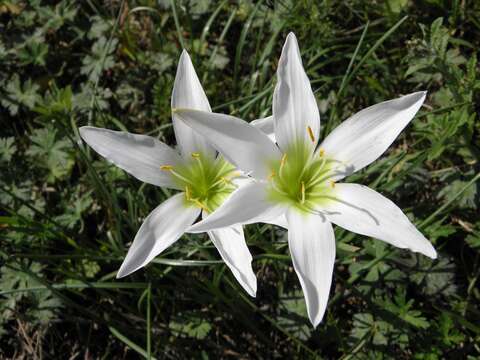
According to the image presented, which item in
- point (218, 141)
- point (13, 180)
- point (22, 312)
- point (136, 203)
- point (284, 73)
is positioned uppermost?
point (284, 73)

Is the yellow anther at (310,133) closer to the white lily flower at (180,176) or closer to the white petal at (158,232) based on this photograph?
the white lily flower at (180,176)

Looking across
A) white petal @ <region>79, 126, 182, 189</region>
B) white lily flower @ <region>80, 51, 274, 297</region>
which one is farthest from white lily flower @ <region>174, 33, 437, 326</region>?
white petal @ <region>79, 126, 182, 189</region>

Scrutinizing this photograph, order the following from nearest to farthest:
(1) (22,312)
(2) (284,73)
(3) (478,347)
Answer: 1. (2) (284,73)
2. (3) (478,347)
3. (1) (22,312)

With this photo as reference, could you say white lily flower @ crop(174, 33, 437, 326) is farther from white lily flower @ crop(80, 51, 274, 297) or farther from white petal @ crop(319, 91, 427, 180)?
white lily flower @ crop(80, 51, 274, 297)

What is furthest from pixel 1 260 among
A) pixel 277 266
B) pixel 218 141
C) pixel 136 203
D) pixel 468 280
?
pixel 468 280

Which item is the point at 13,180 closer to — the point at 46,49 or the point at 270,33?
the point at 46,49

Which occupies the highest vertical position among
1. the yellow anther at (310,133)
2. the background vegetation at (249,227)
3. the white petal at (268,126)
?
the yellow anther at (310,133)

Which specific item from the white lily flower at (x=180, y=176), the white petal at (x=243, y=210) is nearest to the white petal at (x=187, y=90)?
the white lily flower at (x=180, y=176)
